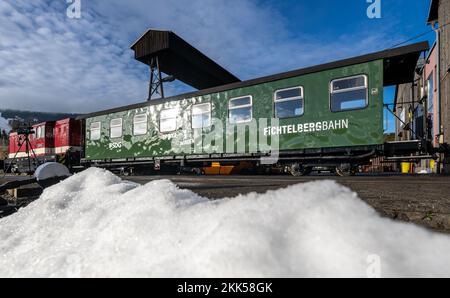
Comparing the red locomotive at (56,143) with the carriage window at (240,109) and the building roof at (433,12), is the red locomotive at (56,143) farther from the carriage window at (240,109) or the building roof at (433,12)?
the building roof at (433,12)

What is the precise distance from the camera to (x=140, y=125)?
36.7 ft

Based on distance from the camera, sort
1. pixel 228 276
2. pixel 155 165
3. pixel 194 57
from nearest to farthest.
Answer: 1. pixel 228 276
2. pixel 155 165
3. pixel 194 57

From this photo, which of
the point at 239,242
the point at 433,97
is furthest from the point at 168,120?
the point at 433,97

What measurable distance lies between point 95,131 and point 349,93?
1139cm

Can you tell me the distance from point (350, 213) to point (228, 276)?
609 millimetres

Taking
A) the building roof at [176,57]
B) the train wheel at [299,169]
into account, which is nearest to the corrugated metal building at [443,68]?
the train wheel at [299,169]

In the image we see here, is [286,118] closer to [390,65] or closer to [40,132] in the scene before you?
[390,65]

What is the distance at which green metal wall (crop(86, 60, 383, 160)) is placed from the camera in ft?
22.2

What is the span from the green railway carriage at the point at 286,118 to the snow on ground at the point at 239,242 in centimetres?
627

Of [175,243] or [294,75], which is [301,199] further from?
[294,75]

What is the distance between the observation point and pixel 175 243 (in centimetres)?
114

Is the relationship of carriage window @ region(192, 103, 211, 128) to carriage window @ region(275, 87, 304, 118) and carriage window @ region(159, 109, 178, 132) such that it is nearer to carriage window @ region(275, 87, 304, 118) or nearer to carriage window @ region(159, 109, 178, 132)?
carriage window @ region(159, 109, 178, 132)
